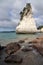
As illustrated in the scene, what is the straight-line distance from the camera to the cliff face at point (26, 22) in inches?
1606

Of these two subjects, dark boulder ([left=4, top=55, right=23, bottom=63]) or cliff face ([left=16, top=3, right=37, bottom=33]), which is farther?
cliff face ([left=16, top=3, right=37, bottom=33])

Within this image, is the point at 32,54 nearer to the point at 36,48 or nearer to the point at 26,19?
the point at 36,48

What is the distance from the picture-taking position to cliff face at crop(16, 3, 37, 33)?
1606 inches

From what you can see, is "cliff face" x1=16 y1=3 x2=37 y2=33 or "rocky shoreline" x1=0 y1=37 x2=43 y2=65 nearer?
"rocky shoreline" x1=0 y1=37 x2=43 y2=65

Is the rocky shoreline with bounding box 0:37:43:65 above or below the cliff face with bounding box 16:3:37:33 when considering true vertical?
above

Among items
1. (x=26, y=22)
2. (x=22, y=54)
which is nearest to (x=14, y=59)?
(x=22, y=54)

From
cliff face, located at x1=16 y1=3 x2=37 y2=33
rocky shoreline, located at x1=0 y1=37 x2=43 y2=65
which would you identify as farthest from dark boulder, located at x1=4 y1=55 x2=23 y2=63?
cliff face, located at x1=16 y1=3 x2=37 y2=33

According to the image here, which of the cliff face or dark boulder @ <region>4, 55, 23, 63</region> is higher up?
dark boulder @ <region>4, 55, 23, 63</region>

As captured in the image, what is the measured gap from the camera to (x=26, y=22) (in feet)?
144

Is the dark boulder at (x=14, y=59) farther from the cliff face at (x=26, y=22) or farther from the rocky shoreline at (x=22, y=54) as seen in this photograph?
the cliff face at (x=26, y=22)

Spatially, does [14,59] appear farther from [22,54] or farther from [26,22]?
[26,22]

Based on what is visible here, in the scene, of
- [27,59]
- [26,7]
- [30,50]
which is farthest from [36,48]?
[26,7]

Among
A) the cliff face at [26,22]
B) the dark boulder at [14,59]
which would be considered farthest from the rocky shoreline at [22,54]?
the cliff face at [26,22]

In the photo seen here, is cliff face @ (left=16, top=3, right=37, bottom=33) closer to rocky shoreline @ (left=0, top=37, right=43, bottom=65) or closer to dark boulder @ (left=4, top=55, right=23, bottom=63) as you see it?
rocky shoreline @ (left=0, top=37, right=43, bottom=65)
